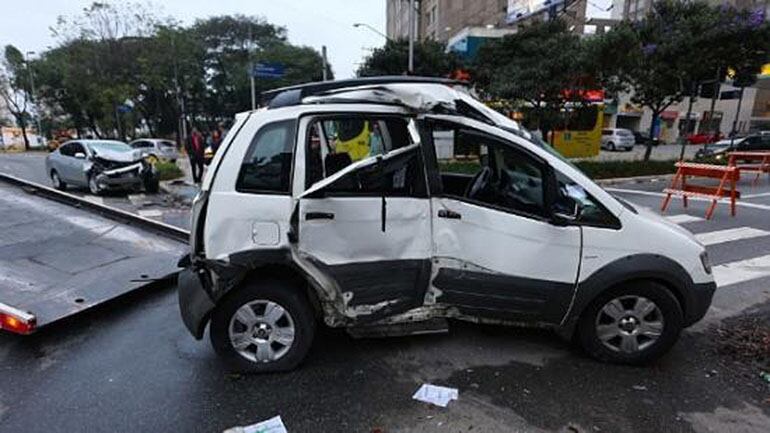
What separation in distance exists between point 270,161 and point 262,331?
3.94 feet

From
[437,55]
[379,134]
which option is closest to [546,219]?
[379,134]

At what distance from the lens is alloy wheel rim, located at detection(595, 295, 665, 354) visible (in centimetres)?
329

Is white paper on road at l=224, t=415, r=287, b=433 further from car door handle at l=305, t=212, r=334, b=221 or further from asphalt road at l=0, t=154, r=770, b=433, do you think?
car door handle at l=305, t=212, r=334, b=221

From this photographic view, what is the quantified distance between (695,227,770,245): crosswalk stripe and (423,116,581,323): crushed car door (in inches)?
196

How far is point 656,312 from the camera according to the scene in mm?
3295

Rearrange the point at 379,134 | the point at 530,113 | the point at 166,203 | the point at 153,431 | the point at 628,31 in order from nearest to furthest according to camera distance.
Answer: the point at 153,431 < the point at 379,134 < the point at 166,203 < the point at 628,31 < the point at 530,113

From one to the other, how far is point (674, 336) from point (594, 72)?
11.1 metres

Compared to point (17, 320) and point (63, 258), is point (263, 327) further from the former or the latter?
point (63, 258)

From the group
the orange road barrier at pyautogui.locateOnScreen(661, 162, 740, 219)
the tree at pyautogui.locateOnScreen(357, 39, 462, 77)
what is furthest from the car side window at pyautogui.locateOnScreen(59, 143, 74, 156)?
the orange road barrier at pyautogui.locateOnScreen(661, 162, 740, 219)

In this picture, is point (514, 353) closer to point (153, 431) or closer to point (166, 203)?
point (153, 431)

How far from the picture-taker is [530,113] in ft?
44.2

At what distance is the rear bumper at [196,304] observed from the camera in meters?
3.21

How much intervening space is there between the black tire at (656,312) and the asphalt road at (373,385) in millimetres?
97

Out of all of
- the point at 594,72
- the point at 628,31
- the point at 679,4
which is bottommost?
the point at 594,72
